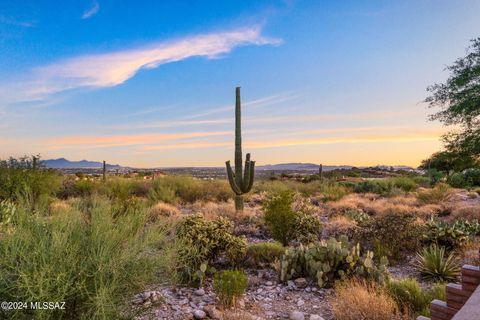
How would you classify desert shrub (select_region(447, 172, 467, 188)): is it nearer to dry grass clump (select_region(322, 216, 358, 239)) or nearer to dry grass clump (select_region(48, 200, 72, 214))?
dry grass clump (select_region(322, 216, 358, 239))

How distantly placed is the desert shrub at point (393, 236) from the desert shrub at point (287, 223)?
126 centimetres

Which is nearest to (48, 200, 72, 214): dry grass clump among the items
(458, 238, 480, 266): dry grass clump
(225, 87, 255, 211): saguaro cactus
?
(225, 87, 255, 211): saguaro cactus

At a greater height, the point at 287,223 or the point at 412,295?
the point at 287,223

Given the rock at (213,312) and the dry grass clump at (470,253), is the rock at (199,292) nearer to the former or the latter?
the rock at (213,312)

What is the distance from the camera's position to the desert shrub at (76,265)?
12.1ft

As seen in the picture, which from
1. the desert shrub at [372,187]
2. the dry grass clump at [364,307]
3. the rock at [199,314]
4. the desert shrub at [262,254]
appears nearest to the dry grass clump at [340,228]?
the desert shrub at [262,254]

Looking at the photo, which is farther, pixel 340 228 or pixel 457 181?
pixel 457 181

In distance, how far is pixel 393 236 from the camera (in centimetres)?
977

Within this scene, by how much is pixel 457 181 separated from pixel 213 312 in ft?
98.8

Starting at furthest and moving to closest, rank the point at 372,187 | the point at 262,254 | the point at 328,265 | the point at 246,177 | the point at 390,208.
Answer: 1. the point at 372,187
2. the point at 246,177
3. the point at 390,208
4. the point at 262,254
5. the point at 328,265

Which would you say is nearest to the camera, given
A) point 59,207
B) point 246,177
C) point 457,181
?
point 59,207

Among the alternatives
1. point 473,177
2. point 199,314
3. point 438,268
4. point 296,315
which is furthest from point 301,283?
point 473,177

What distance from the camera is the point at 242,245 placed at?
8.36 metres

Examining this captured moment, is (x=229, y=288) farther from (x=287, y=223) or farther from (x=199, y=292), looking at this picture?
(x=287, y=223)
